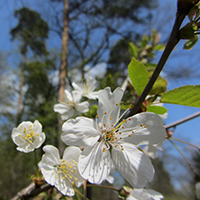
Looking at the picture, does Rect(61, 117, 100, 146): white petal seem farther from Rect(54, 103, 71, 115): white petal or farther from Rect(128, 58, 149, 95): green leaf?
Rect(54, 103, 71, 115): white petal

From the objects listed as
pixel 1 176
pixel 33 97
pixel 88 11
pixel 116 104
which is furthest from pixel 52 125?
pixel 116 104

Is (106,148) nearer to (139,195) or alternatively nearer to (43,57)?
(139,195)

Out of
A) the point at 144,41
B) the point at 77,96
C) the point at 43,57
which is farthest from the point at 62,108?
the point at 43,57

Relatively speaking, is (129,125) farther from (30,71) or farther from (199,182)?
(30,71)

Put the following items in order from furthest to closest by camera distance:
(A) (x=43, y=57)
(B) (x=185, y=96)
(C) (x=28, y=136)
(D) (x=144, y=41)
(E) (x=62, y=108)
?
(A) (x=43, y=57) → (D) (x=144, y=41) → (E) (x=62, y=108) → (C) (x=28, y=136) → (B) (x=185, y=96)

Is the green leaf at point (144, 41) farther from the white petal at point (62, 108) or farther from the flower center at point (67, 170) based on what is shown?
the flower center at point (67, 170)

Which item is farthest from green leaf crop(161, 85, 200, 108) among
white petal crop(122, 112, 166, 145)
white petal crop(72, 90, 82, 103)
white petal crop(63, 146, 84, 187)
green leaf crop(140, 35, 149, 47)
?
green leaf crop(140, 35, 149, 47)

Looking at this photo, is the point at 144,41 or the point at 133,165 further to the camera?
the point at 144,41
